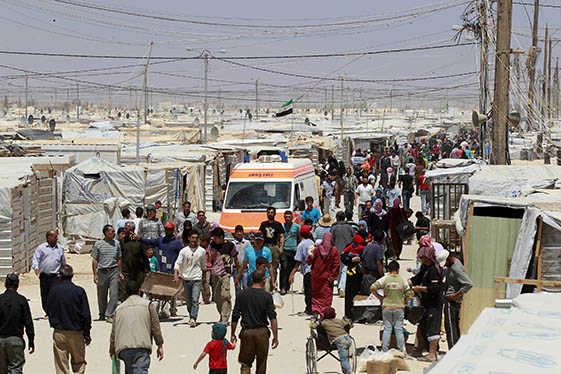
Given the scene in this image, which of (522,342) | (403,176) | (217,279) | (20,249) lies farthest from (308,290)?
(403,176)

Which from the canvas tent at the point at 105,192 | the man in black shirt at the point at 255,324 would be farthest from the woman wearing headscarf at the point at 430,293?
the canvas tent at the point at 105,192

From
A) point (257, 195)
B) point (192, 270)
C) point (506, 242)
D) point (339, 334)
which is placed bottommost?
point (339, 334)

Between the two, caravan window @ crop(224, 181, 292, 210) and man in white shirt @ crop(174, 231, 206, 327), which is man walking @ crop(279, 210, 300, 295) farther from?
caravan window @ crop(224, 181, 292, 210)

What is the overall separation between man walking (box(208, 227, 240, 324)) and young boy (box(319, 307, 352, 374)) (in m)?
3.37

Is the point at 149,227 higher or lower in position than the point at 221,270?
higher

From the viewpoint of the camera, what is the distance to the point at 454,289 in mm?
11070

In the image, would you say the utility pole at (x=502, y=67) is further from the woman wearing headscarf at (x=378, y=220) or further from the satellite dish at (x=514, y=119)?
the woman wearing headscarf at (x=378, y=220)

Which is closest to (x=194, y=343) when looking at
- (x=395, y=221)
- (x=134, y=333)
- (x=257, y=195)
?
(x=134, y=333)

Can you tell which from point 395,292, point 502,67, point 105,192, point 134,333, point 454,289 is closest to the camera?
point 134,333

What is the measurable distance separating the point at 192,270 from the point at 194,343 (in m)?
1.35

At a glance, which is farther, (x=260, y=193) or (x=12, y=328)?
(x=260, y=193)

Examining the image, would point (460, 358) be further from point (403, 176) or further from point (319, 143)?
point (319, 143)

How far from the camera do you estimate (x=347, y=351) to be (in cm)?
1002

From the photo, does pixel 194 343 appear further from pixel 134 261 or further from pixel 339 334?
pixel 339 334
